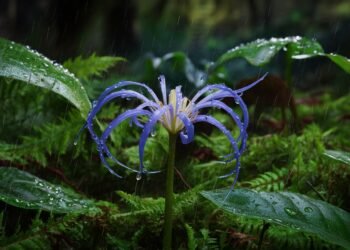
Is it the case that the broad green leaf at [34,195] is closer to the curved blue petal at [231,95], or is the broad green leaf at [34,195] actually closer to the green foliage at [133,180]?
the green foliage at [133,180]

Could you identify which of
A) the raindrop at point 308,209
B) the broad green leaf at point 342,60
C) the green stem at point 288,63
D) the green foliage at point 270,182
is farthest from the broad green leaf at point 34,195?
the green stem at point 288,63

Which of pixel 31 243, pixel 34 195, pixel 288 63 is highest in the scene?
pixel 288 63

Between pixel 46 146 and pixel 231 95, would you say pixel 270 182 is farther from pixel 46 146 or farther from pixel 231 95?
pixel 46 146

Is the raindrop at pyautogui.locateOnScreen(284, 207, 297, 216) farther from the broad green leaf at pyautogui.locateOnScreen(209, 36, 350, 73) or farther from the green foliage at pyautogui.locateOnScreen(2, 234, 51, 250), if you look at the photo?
the broad green leaf at pyautogui.locateOnScreen(209, 36, 350, 73)

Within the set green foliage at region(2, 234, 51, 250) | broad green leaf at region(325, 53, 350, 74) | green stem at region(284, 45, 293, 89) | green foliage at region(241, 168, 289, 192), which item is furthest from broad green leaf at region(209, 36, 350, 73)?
green foliage at region(2, 234, 51, 250)

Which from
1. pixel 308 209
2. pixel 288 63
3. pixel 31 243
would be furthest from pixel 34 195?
pixel 288 63
